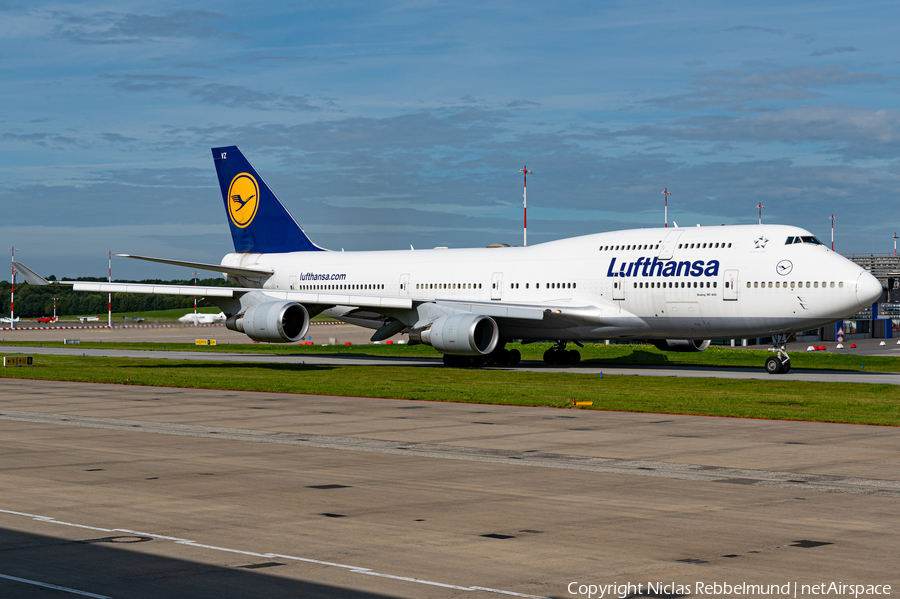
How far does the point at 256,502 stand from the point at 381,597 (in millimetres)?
4751

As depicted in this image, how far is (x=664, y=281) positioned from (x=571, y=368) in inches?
237

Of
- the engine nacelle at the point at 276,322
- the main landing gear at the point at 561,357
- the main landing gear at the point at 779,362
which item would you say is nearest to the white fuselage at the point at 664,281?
the main landing gear at the point at 779,362

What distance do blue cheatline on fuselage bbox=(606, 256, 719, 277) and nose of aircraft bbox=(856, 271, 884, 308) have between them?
4.90 m

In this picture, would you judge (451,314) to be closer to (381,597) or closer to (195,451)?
(195,451)

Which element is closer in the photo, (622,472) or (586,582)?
(586,582)

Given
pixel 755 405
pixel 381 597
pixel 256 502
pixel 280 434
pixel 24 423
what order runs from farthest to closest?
pixel 755 405 → pixel 24 423 → pixel 280 434 → pixel 256 502 → pixel 381 597

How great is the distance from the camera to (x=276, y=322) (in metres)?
38.6

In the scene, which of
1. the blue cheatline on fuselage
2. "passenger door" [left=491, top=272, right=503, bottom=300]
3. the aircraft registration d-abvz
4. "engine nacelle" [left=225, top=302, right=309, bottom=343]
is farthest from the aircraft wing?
the blue cheatline on fuselage

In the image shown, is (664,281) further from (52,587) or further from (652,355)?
(52,587)

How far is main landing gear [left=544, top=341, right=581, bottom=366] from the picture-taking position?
42.8 meters

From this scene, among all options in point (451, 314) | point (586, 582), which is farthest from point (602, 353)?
point (586, 582)

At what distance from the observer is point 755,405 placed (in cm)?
2448

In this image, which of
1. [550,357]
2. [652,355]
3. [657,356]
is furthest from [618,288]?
[652,355]

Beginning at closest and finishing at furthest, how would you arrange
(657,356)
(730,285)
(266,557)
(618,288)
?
(266,557) → (730,285) → (618,288) → (657,356)
